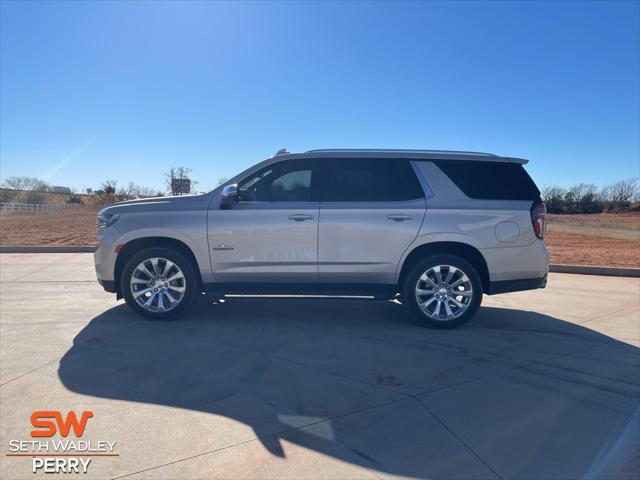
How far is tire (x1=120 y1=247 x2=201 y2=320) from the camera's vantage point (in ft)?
17.6

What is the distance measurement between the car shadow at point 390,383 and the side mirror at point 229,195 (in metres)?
1.43

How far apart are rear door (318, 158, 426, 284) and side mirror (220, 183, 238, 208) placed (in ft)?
3.32

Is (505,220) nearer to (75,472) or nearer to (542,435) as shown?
(542,435)

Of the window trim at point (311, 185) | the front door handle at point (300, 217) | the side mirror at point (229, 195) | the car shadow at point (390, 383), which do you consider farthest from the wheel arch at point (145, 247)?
the front door handle at point (300, 217)

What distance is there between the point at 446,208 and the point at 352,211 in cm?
110

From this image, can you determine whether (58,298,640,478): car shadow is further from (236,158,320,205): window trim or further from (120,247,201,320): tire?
(236,158,320,205): window trim

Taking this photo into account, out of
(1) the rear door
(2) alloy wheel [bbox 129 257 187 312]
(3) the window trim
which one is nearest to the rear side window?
(1) the rear door

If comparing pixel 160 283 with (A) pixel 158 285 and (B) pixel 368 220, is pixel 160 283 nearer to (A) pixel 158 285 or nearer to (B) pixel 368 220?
(A) pixel 158 285

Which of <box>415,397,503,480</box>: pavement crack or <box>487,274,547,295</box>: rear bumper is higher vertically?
<box>487,274,547,295</box>: rear bumper

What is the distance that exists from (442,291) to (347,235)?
4.24 feet

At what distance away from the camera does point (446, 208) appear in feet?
17.4

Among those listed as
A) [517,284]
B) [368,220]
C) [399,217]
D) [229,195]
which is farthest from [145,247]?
[517,284]

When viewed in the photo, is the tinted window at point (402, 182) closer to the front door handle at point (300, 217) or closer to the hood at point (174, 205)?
the front door handle at point (300, 217)

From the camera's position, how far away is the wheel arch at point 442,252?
17.6 feet
